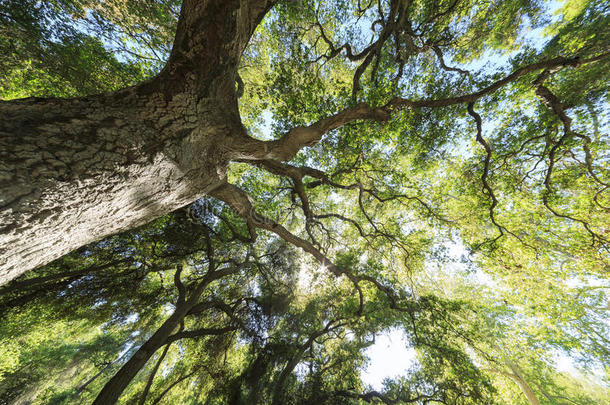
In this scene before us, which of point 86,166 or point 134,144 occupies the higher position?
point 134,144

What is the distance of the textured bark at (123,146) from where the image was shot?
3.92 ft

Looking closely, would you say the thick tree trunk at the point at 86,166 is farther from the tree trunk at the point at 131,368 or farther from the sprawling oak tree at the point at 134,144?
the tree trunk at the point at 131,368

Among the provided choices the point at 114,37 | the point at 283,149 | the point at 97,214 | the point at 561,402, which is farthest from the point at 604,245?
the point at 114,37

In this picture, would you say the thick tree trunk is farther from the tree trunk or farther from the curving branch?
the tree trunk

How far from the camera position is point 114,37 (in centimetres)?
489

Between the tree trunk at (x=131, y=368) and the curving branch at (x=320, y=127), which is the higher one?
the curving branch at (x=320, y=127)

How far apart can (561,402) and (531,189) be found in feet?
46.3

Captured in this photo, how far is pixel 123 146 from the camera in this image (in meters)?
1.63

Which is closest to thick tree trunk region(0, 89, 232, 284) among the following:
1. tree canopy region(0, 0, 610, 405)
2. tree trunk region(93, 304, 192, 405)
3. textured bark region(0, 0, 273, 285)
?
textured bark region(0, 0, 273, 285)

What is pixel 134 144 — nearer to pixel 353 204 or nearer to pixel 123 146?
pixel 123 146

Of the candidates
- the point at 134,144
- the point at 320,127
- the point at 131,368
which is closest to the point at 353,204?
the point at 320,127

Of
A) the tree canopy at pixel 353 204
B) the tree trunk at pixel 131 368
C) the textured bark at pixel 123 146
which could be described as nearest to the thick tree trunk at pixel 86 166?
the textured bark at pixel 123 146

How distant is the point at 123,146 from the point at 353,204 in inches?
287

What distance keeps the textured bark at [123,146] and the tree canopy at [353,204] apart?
286 mm
